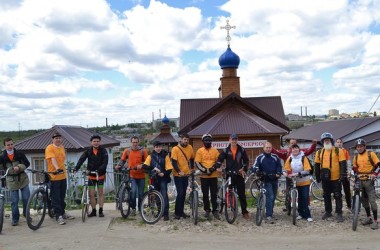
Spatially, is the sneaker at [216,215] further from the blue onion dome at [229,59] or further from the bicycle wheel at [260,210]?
the blue onion dome at [229,59]

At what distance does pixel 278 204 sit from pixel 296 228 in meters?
2.40

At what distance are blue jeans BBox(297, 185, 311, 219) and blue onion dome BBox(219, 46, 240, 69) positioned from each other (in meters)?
20.5

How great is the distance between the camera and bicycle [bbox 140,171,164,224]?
7637 mm

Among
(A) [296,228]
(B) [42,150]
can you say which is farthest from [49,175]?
(B) [42,150]

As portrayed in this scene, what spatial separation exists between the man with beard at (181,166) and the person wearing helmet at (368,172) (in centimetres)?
333

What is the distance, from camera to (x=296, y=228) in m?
7.32

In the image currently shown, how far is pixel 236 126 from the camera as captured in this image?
20.2 metres

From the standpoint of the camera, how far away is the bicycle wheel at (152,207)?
7.63m

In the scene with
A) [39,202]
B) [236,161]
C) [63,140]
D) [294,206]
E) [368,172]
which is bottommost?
[294,206]

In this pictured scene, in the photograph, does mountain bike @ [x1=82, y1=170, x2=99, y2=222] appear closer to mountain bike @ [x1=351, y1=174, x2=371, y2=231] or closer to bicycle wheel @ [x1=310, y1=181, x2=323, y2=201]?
mountain bike @ [x1=351, y1=174, x2=371, y2=231]

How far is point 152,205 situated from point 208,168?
54.3 inches

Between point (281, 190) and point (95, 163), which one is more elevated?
point (95, 163)

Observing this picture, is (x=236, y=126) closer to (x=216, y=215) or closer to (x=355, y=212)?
(x=216, y=215)

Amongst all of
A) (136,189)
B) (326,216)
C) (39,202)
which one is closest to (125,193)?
(136,189)
